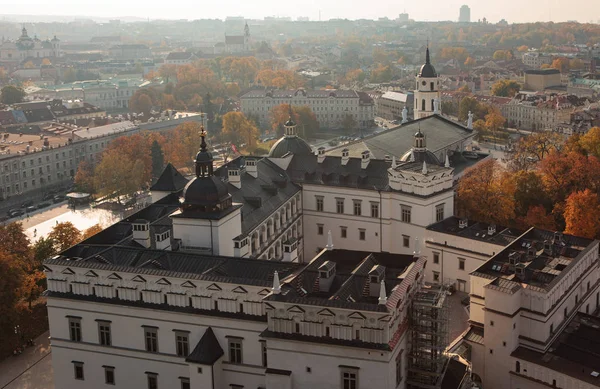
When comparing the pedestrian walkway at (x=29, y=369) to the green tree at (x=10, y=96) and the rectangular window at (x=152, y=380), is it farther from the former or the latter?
the green tree at (x=10, y=96)

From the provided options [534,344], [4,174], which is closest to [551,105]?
[4,174]

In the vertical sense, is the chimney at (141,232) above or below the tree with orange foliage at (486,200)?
above

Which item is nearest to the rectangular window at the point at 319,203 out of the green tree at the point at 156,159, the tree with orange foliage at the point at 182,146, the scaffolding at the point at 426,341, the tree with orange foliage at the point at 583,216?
the tree with orange foliage at the point at 583,216

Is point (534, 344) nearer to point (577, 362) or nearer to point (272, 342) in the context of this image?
point (577, 362)

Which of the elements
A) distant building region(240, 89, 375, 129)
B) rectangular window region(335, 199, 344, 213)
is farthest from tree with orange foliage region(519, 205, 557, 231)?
distant building region(240, 89, 375, 129)

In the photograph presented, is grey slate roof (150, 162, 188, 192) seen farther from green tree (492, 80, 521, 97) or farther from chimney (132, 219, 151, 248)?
green tree (492, 80, 521, 97)

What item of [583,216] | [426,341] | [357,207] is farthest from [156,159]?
[426,341]
